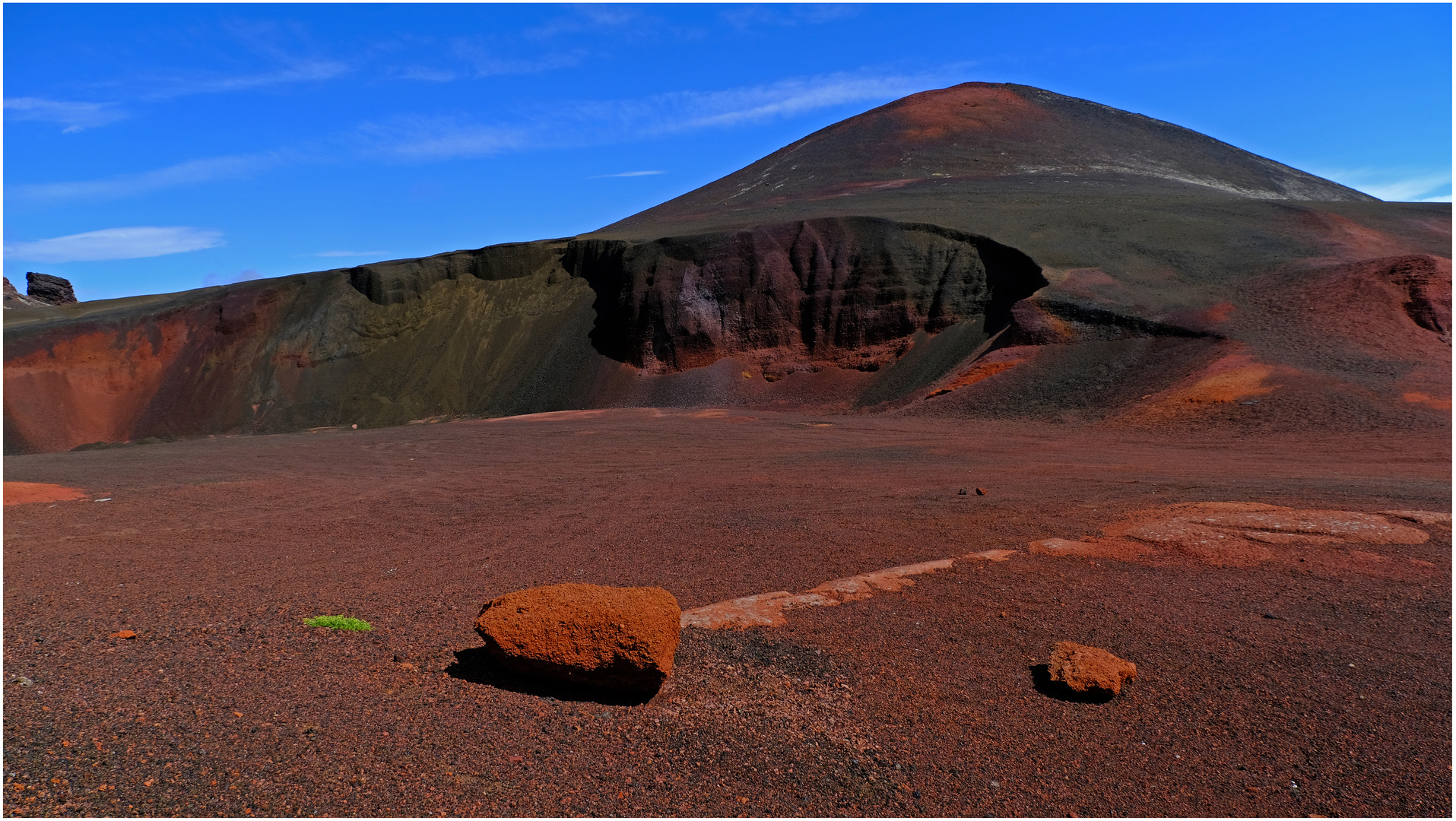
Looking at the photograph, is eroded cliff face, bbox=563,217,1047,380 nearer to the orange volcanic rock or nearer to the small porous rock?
the orange volcanic rock

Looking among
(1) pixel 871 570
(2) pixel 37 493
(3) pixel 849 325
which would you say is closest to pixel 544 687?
(1) pixel 871 570

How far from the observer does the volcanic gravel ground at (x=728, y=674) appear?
14.1 ft

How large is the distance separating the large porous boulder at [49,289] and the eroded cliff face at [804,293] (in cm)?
6381

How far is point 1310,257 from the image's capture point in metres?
30.4

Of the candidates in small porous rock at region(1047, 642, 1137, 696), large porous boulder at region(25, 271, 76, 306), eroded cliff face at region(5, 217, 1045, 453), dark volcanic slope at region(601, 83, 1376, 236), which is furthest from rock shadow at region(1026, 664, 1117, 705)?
large porous boulder at region(25, 271, 76, 306)

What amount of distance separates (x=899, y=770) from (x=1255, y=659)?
310 centimetres

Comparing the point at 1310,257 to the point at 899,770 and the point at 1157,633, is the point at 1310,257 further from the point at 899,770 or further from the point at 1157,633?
the point at 899,770

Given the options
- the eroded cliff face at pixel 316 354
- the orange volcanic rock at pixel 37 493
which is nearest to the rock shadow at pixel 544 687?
the orange volcanic rock at pixel 37 493

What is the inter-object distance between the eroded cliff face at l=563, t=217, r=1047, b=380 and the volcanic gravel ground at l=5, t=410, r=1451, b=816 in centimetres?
2229

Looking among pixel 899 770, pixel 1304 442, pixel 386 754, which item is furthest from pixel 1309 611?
pixel 1304 442

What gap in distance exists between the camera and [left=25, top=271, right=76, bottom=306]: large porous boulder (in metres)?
75.3

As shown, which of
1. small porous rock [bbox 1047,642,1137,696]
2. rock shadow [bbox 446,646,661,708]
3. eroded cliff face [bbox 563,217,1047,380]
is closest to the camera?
rock shadow [bbox 446,646,661,708]

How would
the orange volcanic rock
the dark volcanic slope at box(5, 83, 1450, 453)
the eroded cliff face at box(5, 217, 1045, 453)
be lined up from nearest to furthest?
the orange volcanic rock, the dark volcanic slope at box(5, 83, 1450, 453), the eroded cliff face at box(5, 217, 1045, 453)

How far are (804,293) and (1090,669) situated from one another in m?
31.5
